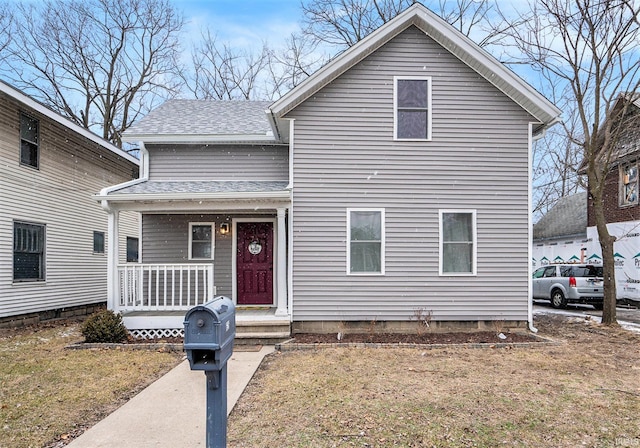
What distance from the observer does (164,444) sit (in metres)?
3.61

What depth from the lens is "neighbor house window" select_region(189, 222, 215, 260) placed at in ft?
32.8

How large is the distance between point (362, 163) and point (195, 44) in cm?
2045

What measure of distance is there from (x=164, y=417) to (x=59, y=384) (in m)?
2.01

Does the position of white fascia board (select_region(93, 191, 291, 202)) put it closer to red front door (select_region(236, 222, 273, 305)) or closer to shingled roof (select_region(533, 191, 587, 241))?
red front door (select_region(236, 222, 273, 305))

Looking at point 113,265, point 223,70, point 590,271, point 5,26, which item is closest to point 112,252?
point 113,265

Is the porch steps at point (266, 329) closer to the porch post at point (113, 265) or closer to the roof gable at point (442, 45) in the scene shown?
the porch post at point (113, 265)

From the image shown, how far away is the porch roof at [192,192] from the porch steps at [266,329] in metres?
2.30

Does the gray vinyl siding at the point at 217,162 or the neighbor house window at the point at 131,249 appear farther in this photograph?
the neighbor house window at the point at 131,249

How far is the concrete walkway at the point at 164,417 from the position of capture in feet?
12.1

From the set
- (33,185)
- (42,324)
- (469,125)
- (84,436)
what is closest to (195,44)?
(33,185)

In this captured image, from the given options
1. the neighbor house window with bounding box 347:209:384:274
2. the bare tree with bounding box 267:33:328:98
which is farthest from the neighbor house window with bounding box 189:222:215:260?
the bare tree with bounding box 267:33:328:98

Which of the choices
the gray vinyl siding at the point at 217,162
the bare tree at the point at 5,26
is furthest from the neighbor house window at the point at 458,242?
the bare tree at the point at 5,26

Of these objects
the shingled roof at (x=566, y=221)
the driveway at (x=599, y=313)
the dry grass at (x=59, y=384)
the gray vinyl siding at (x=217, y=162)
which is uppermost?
the gray vinyl siding at (x=217, y=162)

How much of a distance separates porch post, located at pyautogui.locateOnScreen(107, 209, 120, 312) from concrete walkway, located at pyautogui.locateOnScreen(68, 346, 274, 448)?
9.93ft
